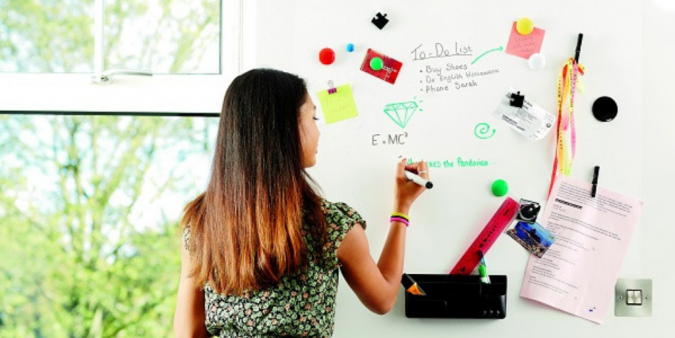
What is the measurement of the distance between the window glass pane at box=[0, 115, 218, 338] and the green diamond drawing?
48cm

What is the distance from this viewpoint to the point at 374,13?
1880 millimetres

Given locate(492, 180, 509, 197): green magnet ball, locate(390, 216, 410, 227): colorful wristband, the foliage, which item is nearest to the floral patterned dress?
locate(390, 216, 410, 227): colorful wristband

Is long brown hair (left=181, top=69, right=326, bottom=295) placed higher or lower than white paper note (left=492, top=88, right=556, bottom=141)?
lower

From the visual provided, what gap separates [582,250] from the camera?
1.84m

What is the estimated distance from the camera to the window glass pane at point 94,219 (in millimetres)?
2041

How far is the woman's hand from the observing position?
1.79m

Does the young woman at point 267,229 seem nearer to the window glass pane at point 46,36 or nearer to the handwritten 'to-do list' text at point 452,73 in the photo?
the handwritten 'to-do list' text at point 452,73

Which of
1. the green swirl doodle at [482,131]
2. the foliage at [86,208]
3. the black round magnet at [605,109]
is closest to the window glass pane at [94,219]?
the foliage at [86,208]

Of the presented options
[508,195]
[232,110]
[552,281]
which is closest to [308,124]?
[232,110]

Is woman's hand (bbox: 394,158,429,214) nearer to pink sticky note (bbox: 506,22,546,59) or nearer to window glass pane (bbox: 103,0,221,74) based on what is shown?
pink sticky note (bbox: 506,22,546,59)

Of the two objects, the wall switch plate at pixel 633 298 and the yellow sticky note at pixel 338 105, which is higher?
the yellow sticky note at pixel 338 105

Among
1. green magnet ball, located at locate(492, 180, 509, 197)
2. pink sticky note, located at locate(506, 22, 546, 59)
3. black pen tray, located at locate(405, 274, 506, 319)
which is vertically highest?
pink sticky note, located at locate(506, 22, 546, 59)

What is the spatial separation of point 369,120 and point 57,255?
35.0 inches

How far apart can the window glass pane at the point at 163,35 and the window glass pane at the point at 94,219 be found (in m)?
0.14
